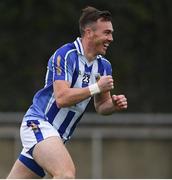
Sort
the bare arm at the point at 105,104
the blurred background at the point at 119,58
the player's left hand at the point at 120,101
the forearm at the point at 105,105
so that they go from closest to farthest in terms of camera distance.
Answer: the player's left hand at the point at 120,101 → the bare arm at the point at 105,104 → the forearm at the point at 105,105 → the blurred background at the point at 119,58

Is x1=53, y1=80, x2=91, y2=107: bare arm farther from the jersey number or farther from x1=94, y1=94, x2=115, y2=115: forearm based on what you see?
x1=94, y1=94, x2=115, y2=115: forearm

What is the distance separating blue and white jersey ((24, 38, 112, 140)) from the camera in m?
7.26

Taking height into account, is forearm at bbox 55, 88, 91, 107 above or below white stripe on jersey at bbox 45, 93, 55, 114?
above

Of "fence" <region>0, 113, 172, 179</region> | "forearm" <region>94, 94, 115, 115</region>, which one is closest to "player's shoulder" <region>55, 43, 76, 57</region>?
"forearm" <region>94, 94, 115, 115</region>

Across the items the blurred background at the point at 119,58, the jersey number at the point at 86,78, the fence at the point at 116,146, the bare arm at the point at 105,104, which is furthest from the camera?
the blurred background at the point at 119,58

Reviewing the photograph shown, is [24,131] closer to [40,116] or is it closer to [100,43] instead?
[40,116]

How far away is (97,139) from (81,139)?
276 mm

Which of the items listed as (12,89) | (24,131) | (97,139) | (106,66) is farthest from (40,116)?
(12,89)

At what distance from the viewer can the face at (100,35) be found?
737 cm

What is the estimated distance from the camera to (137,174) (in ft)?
47.6

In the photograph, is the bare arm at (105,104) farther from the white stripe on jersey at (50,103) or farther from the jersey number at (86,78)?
the white stripe on jersey at (50,103)

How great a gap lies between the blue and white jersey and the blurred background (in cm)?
717

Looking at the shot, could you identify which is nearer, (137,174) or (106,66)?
(106,66)

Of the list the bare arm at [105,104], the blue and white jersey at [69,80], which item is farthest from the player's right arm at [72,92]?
the bare arm at [105,104]
